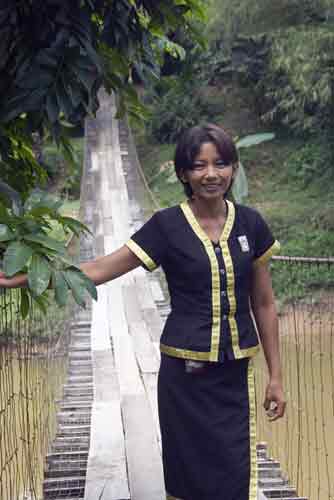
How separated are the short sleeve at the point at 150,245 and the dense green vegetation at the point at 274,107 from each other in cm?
616

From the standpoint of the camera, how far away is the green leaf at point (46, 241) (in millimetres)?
1542

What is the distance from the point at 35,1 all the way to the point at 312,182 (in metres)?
10.5

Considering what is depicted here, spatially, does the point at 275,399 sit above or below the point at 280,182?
below

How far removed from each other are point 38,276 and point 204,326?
45 centimetres

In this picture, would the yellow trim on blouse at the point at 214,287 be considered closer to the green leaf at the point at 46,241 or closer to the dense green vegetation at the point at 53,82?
the dense green vegetation at the point at 53,82

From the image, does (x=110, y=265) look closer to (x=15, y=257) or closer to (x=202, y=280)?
(x=202, y=280)

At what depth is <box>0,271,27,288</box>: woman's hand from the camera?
161 centimetres

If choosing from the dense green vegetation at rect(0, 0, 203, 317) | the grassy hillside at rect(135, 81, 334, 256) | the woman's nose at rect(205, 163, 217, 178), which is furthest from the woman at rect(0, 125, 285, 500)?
the grassy hillside at rect(135, 81, 334, 256)

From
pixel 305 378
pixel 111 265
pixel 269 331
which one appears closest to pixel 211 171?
pixel 111 265

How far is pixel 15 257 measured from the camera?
1.51 meters

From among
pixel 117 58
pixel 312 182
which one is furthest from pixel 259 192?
pixel 117 58

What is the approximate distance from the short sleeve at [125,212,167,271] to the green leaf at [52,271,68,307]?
292mm

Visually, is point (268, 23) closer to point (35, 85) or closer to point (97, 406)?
point (97, 406)

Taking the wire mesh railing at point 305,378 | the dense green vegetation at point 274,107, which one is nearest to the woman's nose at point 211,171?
the wire mesh railing at point 305,378
